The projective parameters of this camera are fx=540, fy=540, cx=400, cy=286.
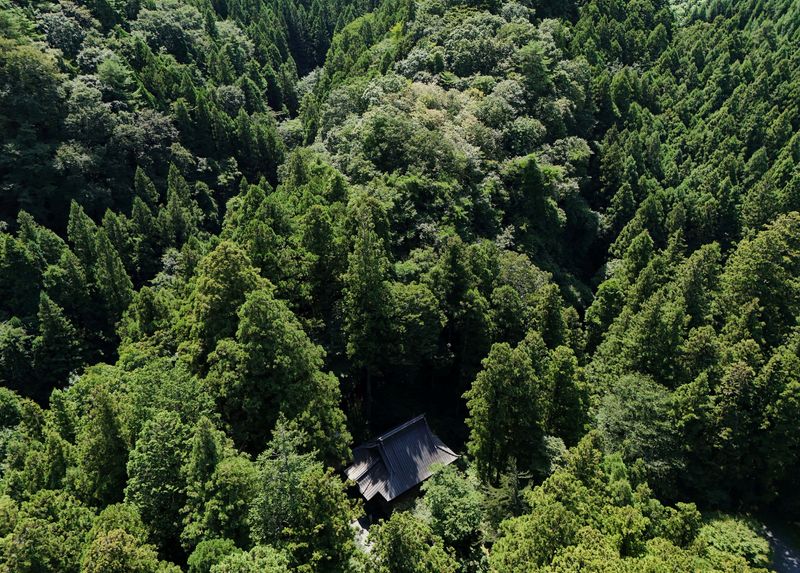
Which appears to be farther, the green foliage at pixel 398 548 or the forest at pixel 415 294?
the forest at pixel 415 294

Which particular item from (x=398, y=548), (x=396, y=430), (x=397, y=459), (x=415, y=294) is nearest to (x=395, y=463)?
(x=397, y=459)

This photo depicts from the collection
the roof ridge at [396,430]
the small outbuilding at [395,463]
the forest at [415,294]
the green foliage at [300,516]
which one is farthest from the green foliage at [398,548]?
the roof ridge at [396,430]

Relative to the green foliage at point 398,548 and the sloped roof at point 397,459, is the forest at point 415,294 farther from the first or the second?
the sloped roof at point 397,459

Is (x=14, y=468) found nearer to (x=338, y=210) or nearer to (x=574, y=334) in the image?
(x=338, y=210)

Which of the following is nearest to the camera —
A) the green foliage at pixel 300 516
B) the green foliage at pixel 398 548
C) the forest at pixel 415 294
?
the green foliage at pixel 398 548

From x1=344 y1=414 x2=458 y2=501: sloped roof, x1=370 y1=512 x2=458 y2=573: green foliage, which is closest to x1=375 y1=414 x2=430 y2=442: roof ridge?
x1=344 y1=414 x2=458 y2=501: sloped roof

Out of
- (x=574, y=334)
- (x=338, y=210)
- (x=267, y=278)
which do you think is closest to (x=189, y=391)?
(x=267, y=278)

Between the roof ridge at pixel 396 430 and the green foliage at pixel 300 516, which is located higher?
the green foliage at pixel 300 516

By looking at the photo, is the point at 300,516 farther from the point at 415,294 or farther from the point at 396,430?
the point at 415,294

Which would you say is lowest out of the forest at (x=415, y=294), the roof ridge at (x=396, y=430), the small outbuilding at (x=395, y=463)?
the small outbuilding at (x=395, y=463)
